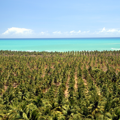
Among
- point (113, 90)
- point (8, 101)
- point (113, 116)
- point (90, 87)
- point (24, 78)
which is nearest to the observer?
point (113, 116)

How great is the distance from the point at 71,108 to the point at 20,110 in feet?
20.3

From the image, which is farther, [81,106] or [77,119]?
[81,106]

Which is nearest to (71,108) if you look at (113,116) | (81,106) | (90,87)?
(81,106)

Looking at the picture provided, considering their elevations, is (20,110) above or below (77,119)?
above

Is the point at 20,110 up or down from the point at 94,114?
up

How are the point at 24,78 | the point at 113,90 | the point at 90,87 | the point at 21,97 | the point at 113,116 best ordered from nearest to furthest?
1. the point at 113,116
2. the point at 21,97
3. the point at 113,90
4. the point at 90,87
5. the point at 24,78

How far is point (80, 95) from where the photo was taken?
17906mm

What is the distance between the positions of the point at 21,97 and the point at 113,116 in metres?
13.4

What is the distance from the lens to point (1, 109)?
47.8 feet

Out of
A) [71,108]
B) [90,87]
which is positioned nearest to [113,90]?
[90,87]

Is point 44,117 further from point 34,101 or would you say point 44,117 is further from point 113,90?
point 113,90

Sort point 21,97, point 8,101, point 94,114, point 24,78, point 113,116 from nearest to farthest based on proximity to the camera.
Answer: point 113,116
point 94,114
point 8,101
point 21,97
point 24,78

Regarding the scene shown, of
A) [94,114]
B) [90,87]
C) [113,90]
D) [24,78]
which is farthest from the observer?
[24,78]

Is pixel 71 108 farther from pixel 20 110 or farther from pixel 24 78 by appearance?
pixel 24 78
